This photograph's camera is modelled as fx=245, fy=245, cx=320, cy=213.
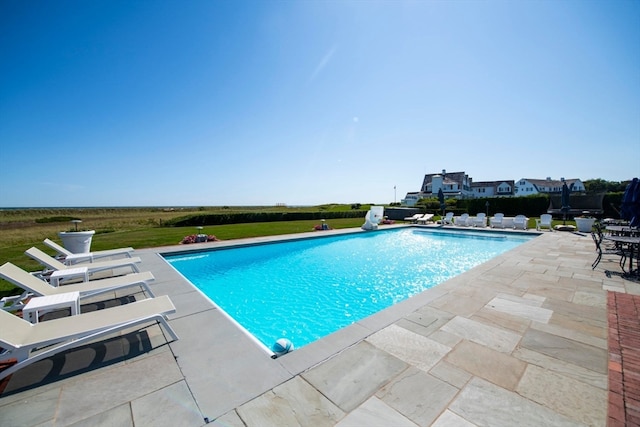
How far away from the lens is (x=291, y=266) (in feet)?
27.9

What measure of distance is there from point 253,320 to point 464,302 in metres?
3.86

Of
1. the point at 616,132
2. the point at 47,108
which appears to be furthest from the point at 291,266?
the point at 616,132

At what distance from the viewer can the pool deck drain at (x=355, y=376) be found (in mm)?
1873

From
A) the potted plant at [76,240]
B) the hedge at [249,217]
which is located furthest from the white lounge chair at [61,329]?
the hedge at [249,217]

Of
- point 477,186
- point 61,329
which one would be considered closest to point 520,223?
point 61,329

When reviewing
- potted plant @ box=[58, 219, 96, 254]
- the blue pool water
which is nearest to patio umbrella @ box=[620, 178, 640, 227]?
the blue pool water

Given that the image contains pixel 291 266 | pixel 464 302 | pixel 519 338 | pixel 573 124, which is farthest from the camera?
pixel 573 124

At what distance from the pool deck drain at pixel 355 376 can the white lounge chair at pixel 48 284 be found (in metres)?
1.08

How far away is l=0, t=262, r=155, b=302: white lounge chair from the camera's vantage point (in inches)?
130

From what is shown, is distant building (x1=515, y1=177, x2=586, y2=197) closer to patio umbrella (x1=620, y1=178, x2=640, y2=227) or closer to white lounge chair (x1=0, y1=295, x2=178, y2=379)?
patio umbrella (x1=620, y1=178, x2=640, y2=227)

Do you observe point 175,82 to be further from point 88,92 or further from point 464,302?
point 464,302

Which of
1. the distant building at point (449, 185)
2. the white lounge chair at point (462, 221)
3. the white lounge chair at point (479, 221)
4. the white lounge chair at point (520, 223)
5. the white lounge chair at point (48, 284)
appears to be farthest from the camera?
the distant building at point (449, 185)

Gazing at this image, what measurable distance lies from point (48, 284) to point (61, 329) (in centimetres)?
211

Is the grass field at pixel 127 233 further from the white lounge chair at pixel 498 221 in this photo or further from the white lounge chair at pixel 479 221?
the white lounge chair at pixel 498 221
